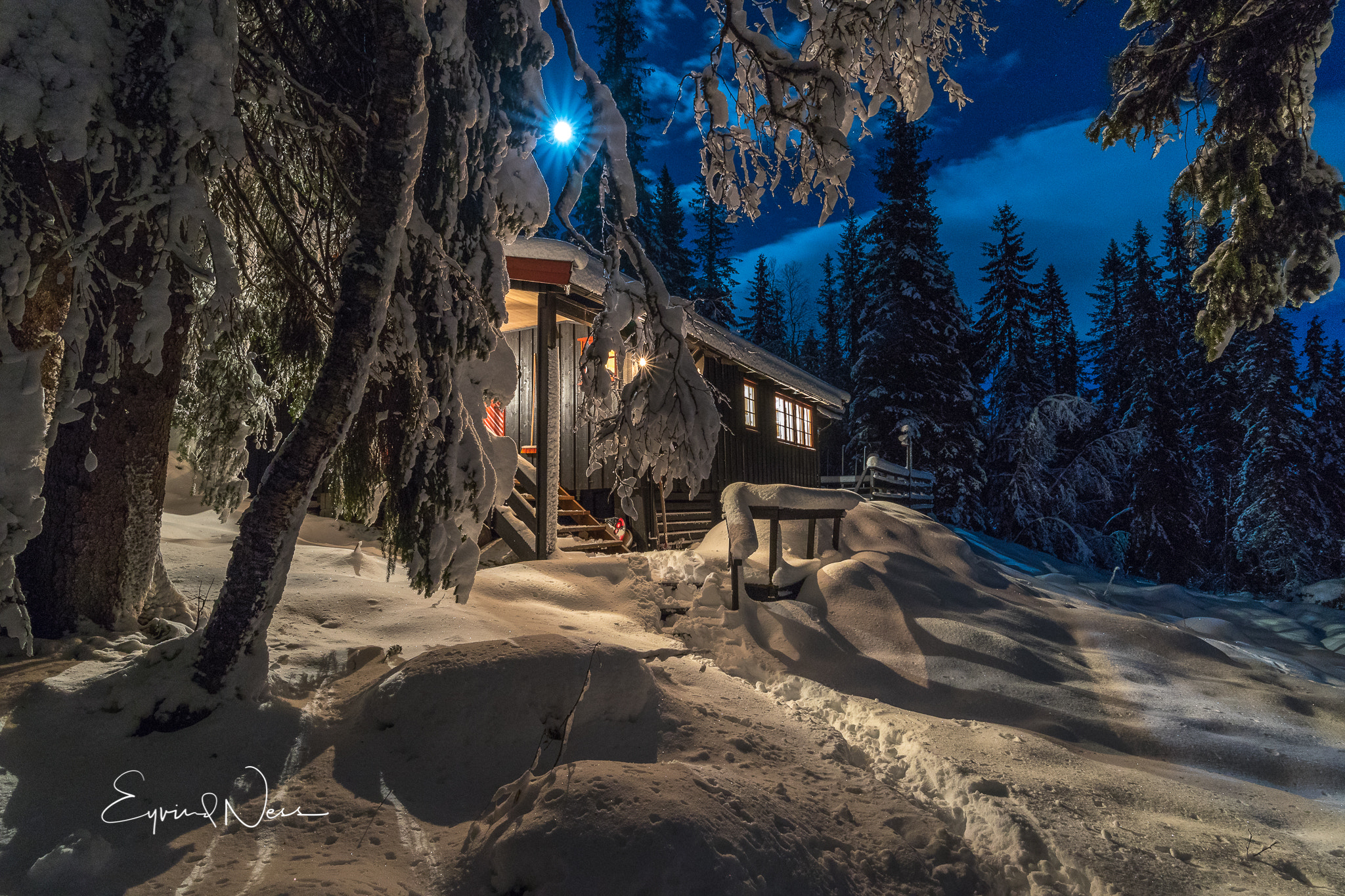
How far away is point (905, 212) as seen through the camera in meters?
23.1

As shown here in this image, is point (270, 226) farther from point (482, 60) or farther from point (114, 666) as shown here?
point (114, 666)

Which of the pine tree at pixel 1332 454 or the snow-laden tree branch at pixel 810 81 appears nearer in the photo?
the snow-laden tree branch at pixel 810 81

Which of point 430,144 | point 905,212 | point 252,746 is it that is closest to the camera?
point 252,746

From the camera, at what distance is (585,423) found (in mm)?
10828

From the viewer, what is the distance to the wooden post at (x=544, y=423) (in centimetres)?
830

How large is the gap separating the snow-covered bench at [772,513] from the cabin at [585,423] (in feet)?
2.89

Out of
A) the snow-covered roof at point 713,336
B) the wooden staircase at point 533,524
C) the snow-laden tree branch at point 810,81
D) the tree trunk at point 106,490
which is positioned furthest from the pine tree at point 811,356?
the tree trunk at point 106,490

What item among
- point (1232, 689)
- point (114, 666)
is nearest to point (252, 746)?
point (114, 666)

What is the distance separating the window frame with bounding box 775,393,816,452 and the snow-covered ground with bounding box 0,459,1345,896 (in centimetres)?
1034

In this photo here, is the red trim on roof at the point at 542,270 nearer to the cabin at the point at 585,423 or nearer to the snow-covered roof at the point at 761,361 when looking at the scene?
the cabin at the point at 585,423

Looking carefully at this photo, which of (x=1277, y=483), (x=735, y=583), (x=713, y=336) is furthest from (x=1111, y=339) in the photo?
(x=735, y=583)

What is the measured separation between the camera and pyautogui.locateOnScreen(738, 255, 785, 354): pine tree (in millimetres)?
38125

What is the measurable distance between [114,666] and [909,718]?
16.0 feet

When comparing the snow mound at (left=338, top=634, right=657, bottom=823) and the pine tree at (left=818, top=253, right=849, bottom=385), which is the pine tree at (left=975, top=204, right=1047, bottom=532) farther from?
the snow mound at (left=338, top=634, right=657, bottom=823)
